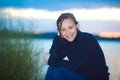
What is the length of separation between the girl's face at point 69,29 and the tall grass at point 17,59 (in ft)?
1.56

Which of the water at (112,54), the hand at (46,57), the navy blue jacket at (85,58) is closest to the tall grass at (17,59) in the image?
the hand at (46,57)

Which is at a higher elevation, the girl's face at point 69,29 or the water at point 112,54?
the girl's face at point 69,29

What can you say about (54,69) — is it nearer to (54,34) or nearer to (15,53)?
(54,34)

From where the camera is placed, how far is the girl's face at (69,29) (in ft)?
9.11

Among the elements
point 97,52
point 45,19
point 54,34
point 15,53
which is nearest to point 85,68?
point 97,52

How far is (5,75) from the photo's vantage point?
10.5ft

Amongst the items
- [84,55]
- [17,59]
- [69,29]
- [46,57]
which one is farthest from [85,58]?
[17,59]

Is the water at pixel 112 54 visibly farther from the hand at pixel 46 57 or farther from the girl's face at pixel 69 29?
the girl's face at pixel 69 29

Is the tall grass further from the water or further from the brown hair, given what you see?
the brown hair

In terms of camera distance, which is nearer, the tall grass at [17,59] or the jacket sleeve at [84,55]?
the jacket sleeve at [84,55]

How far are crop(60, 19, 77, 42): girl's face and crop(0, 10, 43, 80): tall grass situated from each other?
18.8 inches

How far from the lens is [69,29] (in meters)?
2.78

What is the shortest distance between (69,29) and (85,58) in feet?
1.08

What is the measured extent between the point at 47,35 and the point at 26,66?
474 millimetres
